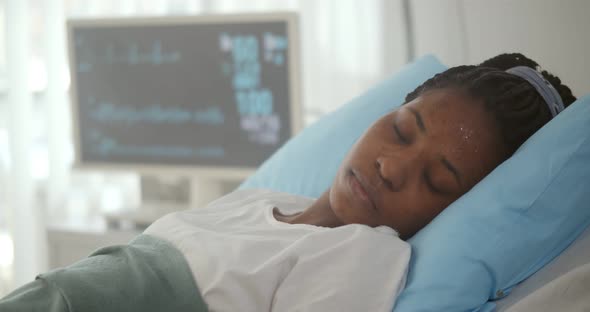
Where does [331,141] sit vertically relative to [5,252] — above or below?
above

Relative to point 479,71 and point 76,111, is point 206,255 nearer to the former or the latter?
point 479,71

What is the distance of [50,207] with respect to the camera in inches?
111

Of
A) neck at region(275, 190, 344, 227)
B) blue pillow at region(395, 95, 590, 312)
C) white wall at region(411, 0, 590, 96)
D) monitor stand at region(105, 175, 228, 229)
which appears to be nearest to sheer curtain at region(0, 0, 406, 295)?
monitor stand at region(105, 175, 228, 229)

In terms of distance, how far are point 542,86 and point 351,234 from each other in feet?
1.07

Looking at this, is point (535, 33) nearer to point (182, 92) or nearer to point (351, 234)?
point (351, 234)

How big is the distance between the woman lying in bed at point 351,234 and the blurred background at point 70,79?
0.53 metres

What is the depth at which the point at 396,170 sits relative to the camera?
103cm

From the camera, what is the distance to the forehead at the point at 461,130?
1009 mm

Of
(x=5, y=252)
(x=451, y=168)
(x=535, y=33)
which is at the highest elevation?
(x=535, y=33)

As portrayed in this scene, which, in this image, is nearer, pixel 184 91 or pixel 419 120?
pixel 419 120

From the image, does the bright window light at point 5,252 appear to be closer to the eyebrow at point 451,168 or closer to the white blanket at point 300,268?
the white blanket at point 300,268

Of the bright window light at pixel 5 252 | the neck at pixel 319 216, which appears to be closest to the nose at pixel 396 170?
the neck at pixel 319 216

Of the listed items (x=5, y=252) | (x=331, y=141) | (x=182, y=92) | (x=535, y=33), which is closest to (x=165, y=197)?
(x=182, y=92)

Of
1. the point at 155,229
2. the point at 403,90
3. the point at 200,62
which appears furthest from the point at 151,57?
the point at 155,229
